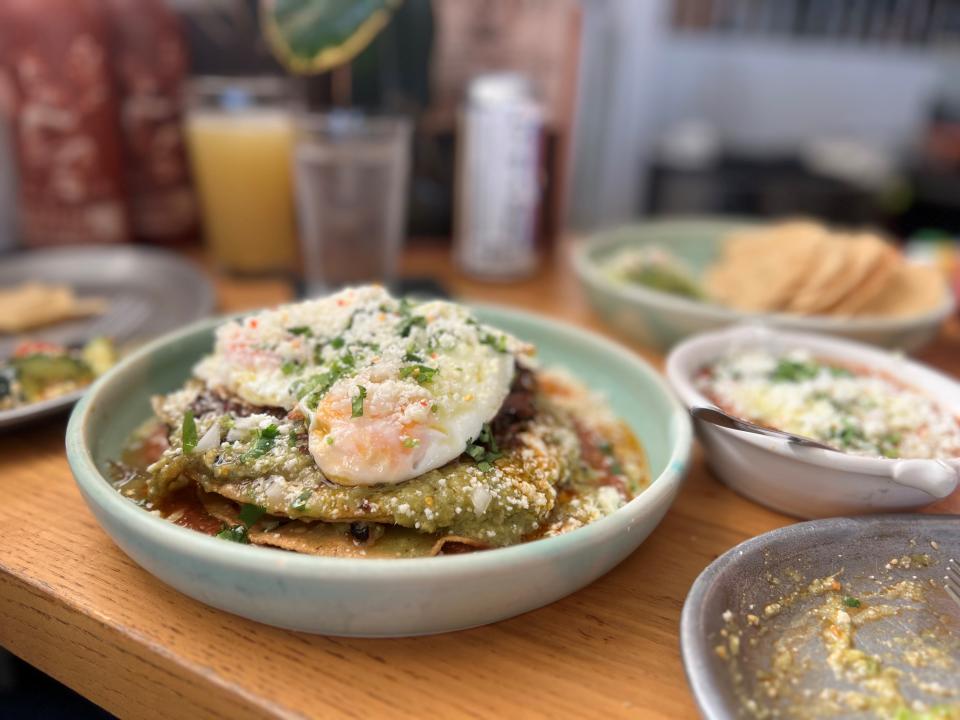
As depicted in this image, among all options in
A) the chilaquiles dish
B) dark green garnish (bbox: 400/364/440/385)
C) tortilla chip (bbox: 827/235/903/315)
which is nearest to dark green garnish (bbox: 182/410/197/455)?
the chilaquiles dish

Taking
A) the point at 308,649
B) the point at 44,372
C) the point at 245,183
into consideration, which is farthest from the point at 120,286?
the point at 308,649

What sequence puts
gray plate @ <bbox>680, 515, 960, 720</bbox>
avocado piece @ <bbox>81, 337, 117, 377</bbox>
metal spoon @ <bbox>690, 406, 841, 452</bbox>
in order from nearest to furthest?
1. gray plate @ <bbox>680, 515, 960, 720</bbox>
2. metal spoon @ <bbox>690, 406, 841, 452</bbox>
3. avocado piece @ <bbox>81, 337, 117, 377</bbox>

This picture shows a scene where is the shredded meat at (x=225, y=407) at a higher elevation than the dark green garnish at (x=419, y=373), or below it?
below

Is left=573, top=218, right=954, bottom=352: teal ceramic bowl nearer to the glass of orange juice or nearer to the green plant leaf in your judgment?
the green plant leaf


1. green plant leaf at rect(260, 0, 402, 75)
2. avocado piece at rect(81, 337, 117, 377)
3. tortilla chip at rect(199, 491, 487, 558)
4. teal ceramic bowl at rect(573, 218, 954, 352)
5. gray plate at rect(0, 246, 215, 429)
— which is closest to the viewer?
tortilla chip at rect(199, 491, 487, 558)

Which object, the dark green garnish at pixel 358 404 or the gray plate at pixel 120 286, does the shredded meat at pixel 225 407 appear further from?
the gray plate at pixel 120 286

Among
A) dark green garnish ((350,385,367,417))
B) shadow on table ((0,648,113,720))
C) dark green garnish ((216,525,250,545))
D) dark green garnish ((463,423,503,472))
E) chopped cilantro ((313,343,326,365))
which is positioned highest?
dark green garnish ((350,385,367,417))

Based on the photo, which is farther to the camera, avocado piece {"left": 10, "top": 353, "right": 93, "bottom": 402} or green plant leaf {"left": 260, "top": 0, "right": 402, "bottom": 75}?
green plant leaf {"left": 260, "top": 0, "right": 402, "bottom": 75}

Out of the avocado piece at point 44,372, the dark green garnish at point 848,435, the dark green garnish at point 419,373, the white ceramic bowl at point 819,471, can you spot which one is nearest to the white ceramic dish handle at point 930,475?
the white ceramic bowl at point 819,471
